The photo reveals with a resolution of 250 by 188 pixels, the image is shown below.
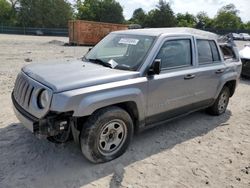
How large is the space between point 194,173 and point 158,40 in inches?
79.4

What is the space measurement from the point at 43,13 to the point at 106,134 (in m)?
53.5

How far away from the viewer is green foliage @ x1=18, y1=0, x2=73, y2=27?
5259 cm

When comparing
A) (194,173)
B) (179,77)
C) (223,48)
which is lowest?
(194,173)

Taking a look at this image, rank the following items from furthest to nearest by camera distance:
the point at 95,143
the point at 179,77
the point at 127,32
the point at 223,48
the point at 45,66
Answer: the point at 223,48, the point at 127,32, the point at 179,77, the point at 45,66, the point at 95,143

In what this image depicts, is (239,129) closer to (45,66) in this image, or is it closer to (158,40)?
(158,40)

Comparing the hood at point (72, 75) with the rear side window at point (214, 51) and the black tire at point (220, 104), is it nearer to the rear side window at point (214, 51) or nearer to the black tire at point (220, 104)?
the rear side window at point (214, 51)

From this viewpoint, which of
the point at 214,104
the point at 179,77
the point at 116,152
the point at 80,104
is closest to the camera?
the point at 80,104

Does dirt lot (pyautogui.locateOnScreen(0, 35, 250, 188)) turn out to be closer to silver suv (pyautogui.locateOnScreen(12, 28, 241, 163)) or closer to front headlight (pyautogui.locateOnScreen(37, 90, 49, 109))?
silver suv (pyautogui.locateOnScreen(12, 28, 241, 163))

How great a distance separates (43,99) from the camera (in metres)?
3.42

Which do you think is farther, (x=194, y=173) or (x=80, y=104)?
(x=194, y=173)

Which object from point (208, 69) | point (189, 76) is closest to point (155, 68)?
point (189, 76)

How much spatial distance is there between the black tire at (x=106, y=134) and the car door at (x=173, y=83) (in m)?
0.48

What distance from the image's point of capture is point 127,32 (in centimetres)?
488

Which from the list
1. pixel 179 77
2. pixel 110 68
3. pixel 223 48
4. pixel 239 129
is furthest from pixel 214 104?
pixel 110 68
